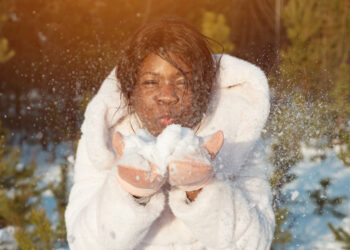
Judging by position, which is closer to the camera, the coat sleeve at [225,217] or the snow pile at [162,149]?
the snow pile at [162,149]

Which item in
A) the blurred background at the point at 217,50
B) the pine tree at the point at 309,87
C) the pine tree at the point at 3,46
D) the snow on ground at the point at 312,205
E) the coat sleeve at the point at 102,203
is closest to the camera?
the coat sleeve at the point at 102,203

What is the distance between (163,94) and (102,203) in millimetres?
260

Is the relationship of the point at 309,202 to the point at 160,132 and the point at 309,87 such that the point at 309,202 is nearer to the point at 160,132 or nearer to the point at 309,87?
the point at 309,87

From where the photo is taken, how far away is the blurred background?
1971 mm

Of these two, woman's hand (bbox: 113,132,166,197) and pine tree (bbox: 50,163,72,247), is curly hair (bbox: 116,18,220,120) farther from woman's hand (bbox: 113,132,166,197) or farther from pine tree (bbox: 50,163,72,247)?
pine tree (bbox: 50,163,72,247)

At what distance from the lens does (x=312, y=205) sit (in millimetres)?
2191

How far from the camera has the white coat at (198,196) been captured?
2.60 ft

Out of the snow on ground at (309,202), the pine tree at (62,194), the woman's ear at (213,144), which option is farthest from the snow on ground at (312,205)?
the woman's ear at (213,144)

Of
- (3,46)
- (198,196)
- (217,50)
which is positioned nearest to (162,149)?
(198,196)

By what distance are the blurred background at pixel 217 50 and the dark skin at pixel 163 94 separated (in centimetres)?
71

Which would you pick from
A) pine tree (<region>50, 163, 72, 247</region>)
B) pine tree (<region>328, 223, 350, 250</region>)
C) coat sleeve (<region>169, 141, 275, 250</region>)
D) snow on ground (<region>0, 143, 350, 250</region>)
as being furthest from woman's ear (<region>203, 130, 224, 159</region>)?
pine tree (<region>50, 163, 72, 247</region>)

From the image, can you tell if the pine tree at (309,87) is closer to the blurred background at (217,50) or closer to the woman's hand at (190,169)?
the blurred background at (217,50)

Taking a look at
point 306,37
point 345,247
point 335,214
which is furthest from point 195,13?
point 345,247

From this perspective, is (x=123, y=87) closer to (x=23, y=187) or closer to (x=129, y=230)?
(x=129, y=230)
